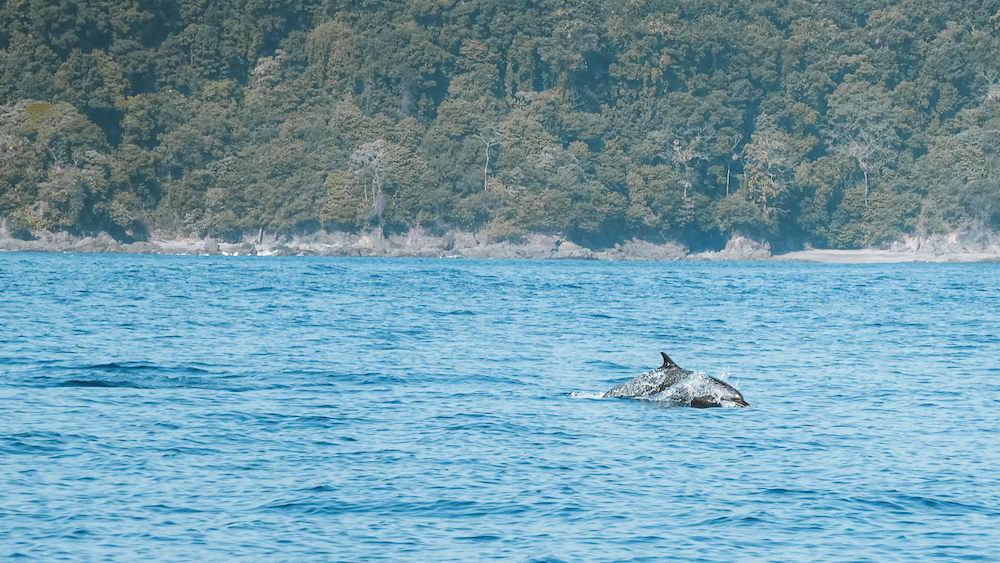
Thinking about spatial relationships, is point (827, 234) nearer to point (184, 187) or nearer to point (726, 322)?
point (184, 187)

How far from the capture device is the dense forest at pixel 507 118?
127812mm

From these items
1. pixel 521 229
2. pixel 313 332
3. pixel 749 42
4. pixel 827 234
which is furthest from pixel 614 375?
pixel 749 42

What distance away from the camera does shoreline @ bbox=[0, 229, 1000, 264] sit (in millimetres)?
126062

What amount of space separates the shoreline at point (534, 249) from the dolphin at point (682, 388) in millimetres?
107084

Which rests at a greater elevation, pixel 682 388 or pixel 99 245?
pixel 682 388

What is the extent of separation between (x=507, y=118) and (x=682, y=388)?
388 ft

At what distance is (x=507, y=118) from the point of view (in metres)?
137

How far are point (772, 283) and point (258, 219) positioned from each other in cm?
6866

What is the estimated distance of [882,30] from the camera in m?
144

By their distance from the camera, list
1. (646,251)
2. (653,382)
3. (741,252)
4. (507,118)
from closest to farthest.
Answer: (653,382) → (741,252) → (646,251) → (507,118)

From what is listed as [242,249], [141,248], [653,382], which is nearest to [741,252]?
[242,249]

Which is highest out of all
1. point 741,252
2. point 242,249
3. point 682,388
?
point 741,252

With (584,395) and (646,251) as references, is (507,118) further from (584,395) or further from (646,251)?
(584,395)

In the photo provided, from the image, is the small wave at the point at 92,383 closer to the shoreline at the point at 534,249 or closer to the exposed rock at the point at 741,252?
the shoreline at the point at 534,249
